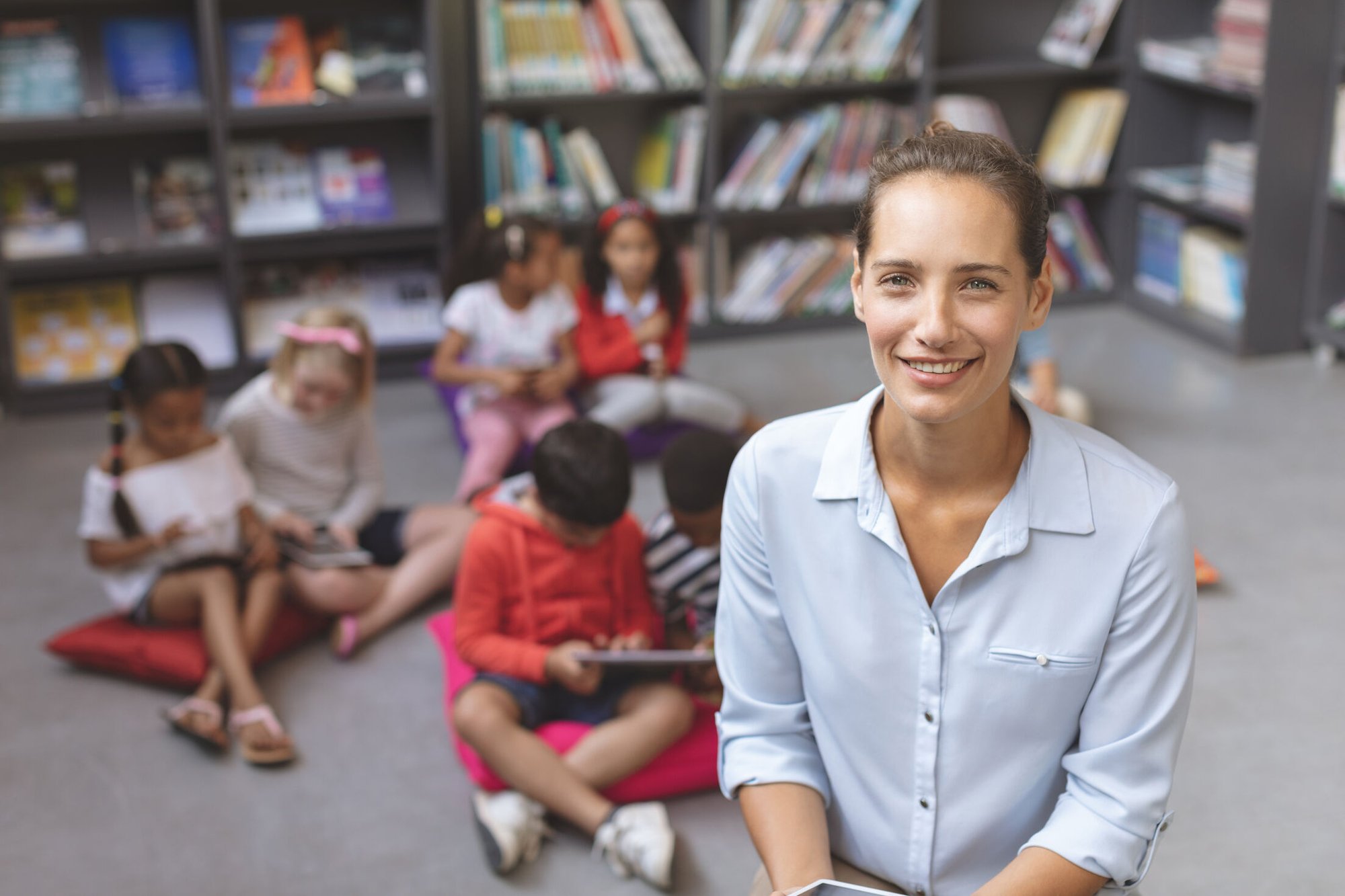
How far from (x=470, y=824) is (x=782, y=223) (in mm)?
3067

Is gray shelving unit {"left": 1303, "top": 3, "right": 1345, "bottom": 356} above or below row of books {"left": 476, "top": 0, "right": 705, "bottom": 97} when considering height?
below

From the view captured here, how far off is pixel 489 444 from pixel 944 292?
2481 millimetres

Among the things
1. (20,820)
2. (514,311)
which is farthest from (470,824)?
(514,311)

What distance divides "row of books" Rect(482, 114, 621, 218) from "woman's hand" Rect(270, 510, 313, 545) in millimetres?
1655

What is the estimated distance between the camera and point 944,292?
4.32 ft

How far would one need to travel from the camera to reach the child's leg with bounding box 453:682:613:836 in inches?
92.7

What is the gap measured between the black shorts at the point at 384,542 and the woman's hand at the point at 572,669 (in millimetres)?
815

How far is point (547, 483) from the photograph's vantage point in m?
2.45

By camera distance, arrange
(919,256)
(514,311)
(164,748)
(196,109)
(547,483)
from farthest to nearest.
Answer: (196,109) → (514,311) → (164,748) → (547,483) → (919,256)

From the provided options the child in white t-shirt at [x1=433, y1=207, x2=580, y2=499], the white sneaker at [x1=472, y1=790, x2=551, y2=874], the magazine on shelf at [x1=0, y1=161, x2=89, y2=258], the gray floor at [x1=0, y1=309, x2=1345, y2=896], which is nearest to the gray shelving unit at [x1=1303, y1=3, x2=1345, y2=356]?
the gray floor at [x1=0, y1=309, x2=1345, y2=896]

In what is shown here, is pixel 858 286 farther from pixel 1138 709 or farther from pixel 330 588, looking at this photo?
pixel 330 588

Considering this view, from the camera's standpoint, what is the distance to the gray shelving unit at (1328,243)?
4.36m

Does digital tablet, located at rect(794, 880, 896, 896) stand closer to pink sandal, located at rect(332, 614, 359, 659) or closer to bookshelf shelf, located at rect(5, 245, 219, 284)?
pink sandal, located at rect(332, 614, 359, 659)

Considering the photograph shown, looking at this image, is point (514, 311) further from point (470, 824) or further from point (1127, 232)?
point (1127, 232)
